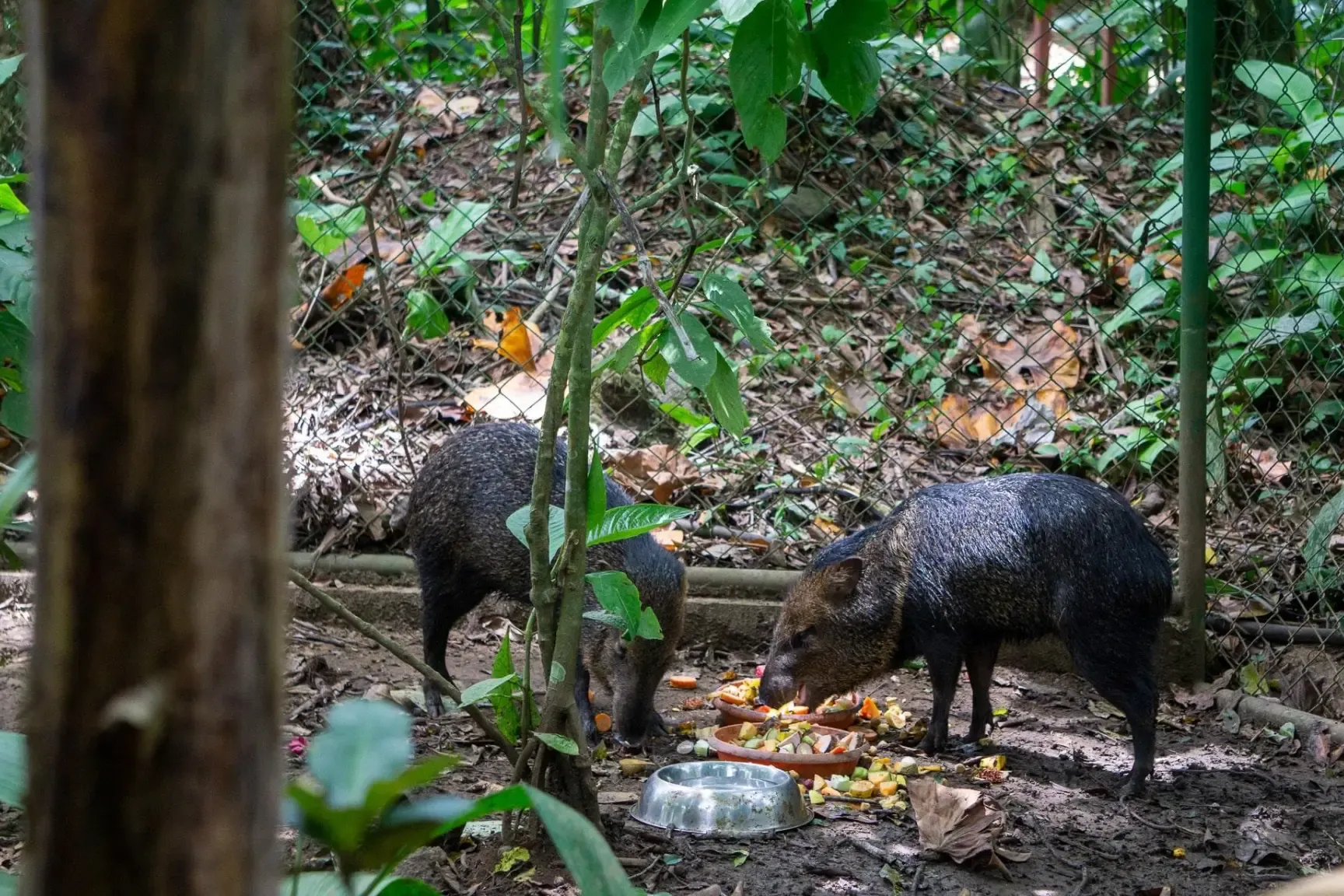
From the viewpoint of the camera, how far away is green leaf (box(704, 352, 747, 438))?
9.18ft

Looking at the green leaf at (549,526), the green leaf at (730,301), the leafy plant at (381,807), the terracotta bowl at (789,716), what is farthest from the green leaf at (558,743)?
the terracotta bowl at (789,716)

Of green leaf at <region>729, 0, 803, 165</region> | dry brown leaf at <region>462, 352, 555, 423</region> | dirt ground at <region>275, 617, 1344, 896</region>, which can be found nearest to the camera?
green leaf at <region>729, 0, 803, 165</region>

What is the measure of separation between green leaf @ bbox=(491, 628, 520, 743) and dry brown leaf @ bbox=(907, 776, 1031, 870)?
1122 millimetres

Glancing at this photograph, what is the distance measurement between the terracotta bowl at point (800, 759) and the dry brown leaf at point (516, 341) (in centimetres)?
226

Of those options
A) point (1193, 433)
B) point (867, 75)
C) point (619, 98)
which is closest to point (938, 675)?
point (1193, 433)

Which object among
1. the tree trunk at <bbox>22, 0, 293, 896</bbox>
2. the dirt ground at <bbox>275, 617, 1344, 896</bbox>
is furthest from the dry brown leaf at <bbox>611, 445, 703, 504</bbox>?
the tree trunk at <bbox>22, 0, 293, 896</bbox>

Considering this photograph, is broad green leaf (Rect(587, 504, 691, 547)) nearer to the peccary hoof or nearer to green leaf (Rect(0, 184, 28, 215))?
green leaf (Rect(0, 184, 28, 215))

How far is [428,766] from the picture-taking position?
1260 millimetres

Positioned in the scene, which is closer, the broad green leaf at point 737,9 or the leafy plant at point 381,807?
the leafy plant at point 381,807

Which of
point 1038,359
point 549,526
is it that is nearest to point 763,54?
point 549,526

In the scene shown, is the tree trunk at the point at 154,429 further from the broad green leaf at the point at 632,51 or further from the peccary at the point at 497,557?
the peccary at the point at 497,557

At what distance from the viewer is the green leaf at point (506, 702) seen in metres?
3.17

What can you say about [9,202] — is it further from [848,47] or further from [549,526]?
[848,47]

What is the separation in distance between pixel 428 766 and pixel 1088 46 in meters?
9.78
